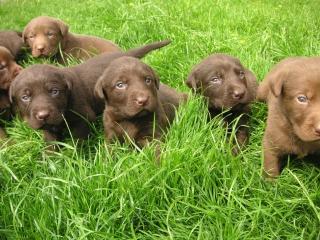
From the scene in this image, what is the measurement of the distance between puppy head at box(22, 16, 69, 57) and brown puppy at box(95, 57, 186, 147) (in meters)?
3.00

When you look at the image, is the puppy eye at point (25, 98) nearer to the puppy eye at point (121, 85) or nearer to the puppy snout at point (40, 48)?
the puppy eye at point (121, 85)

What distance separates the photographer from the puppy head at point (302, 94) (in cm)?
394

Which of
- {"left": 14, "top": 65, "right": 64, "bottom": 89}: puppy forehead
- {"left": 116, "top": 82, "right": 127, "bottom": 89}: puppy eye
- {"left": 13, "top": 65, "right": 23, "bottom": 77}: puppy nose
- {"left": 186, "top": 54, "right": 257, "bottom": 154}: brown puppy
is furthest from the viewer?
{"left": 13, "top": 65, "right": 23, "bottom": 77}: puppy nose

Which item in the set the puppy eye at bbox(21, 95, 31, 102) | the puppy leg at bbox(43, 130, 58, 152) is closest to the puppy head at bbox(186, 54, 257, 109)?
the puppy leg at bbox(43, 130, 58, 152)

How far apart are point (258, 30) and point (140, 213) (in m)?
4.52

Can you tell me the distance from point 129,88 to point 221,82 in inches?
39.3

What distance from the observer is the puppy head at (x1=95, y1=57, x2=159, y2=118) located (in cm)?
467

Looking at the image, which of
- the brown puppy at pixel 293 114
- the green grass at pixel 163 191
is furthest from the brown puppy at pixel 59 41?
the brown puppy at pixel 293 114

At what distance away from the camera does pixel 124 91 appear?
4.76 metres

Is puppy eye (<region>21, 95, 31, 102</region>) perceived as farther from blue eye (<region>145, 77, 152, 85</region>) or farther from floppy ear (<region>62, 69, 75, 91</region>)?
blue eye (<region>145, 77, 152, 85</region>)

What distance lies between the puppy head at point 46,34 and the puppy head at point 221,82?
9.94 feet

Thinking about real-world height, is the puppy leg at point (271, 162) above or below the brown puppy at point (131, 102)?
below

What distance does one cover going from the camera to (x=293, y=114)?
4.17 meters

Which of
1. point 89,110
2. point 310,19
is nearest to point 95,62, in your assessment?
point 89,110
